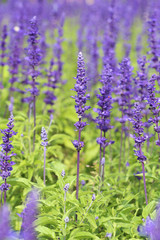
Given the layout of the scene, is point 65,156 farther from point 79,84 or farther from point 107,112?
point 79,84

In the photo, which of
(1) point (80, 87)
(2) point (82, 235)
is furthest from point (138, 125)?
(2) point (82, 235)

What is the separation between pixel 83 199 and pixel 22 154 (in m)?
1.42

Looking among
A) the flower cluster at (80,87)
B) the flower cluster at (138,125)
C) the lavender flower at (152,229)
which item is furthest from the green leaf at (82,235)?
the flower cluster at (138,125)

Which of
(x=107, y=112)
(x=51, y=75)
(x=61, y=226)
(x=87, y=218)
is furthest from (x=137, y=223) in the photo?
(x=51, y=75)

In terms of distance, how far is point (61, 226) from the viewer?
353 cm

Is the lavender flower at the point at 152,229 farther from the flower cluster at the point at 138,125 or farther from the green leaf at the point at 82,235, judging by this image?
the flower cluster at the point at 138,125

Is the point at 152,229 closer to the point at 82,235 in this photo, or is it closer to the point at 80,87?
the point at 82,235

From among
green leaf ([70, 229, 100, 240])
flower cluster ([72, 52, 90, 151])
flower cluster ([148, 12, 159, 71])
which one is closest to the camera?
green leaf ([70, 229, 100, 240])

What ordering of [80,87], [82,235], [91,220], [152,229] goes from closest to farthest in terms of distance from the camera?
[152,229], [82,235], [80,87], [91,220]

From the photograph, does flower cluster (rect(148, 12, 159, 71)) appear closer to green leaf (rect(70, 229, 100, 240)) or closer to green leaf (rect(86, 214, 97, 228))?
green leaf (rect(86, 214, 97, 228))

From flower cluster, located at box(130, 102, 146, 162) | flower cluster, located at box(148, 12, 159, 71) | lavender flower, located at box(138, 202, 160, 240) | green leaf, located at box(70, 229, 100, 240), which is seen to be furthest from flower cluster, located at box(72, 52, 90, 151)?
flower cluster, located at box(148, 12, 159, 71)

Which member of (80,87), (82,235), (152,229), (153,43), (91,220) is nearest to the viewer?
(152,229)

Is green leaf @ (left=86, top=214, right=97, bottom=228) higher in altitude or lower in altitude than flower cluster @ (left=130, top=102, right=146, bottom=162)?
lower

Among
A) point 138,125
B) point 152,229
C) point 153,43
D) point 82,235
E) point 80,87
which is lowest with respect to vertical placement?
point 82,235
